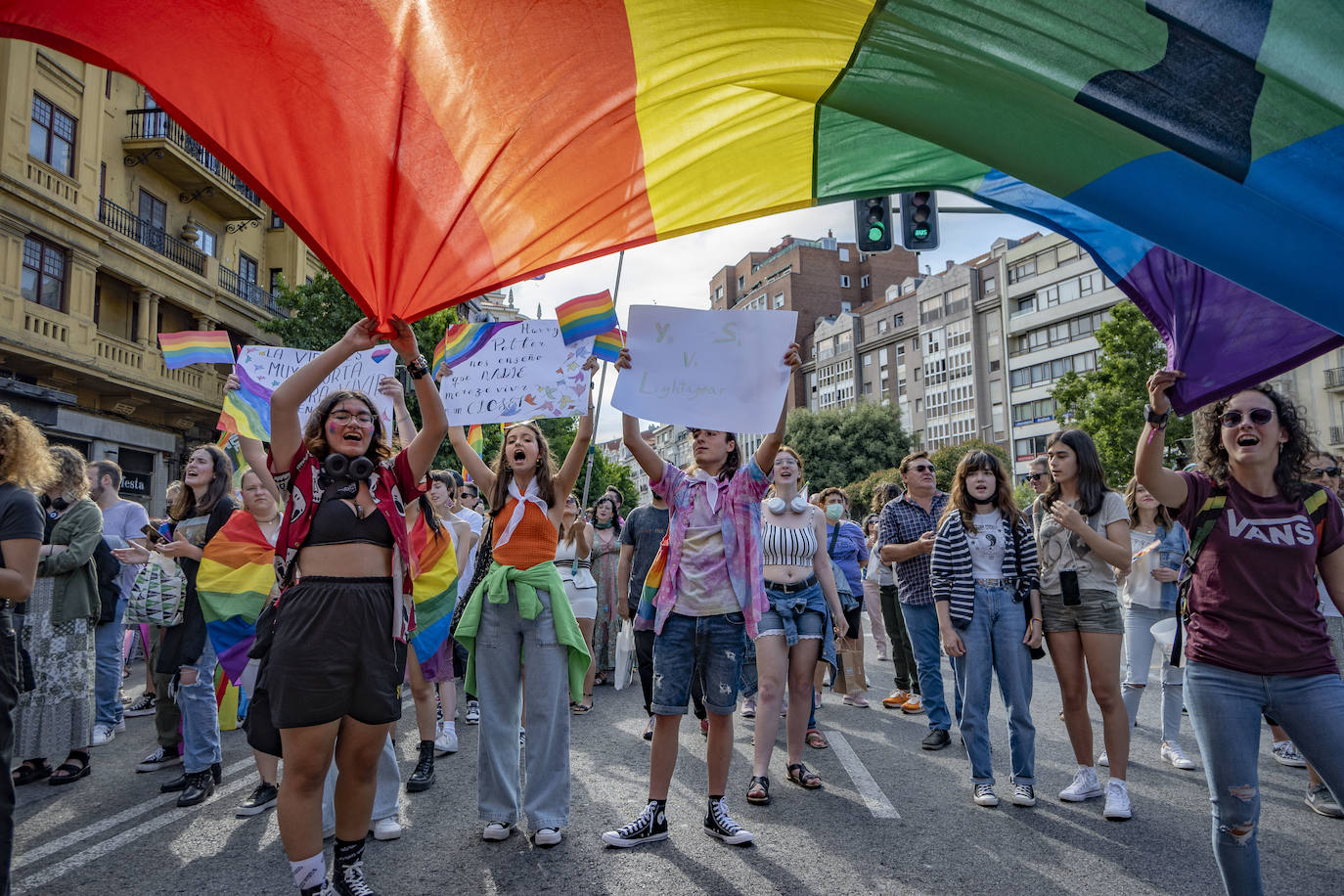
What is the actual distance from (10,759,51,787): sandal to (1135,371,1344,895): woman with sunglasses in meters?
6.78

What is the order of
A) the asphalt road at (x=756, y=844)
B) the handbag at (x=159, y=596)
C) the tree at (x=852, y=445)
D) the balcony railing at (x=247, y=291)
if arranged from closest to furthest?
the asphalt road at (x=756, y=844) < the handbag at (x=159, y=596) < the balcony railing at (x=247, y=291) < the tree at (x=852, y=445)

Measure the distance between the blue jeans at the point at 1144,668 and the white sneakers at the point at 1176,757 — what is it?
64mm

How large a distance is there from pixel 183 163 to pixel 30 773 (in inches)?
880

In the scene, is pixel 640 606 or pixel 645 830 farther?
pixel 640 606

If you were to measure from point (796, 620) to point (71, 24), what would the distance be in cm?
477

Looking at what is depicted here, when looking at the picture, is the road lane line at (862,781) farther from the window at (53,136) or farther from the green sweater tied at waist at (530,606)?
the window at (53,136)

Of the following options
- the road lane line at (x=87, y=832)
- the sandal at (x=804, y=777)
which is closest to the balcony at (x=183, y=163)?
the road lane line at (x=87, y=832)

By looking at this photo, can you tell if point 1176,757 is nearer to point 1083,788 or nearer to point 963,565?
point 1083,788

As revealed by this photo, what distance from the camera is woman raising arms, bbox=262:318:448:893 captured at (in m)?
3.38

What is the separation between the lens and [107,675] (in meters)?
7.62

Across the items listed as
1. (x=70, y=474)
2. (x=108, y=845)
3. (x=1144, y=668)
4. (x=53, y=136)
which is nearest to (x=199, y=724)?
(x=108, y=845)

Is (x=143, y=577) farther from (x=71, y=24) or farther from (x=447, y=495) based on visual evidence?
(x=71, y=24)

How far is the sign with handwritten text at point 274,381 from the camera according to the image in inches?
200

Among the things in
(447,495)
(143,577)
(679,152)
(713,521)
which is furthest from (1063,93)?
(447,495)
